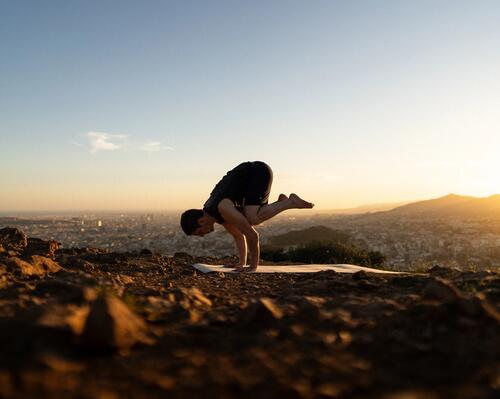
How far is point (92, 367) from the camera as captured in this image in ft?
4.75

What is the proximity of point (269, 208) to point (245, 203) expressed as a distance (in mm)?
379

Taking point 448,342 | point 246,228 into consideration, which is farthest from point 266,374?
point 246,228

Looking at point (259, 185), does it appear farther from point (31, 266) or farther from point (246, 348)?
point (246, 348)

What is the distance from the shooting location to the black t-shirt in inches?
231

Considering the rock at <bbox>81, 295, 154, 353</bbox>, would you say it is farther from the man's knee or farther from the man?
the man's knee

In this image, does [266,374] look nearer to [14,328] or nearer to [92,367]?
[92,367]

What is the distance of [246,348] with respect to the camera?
1.71 meters

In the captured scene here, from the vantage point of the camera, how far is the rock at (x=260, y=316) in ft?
6.56

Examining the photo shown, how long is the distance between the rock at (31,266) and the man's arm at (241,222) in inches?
90.2

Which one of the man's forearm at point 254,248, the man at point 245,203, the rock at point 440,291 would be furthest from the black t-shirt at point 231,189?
the rock at point 440,291

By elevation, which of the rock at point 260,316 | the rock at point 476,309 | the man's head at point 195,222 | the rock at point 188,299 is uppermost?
the man's head at point 195,222

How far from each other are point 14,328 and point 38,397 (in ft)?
1.76

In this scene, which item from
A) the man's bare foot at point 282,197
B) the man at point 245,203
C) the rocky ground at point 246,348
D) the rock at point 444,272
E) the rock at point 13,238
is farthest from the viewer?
the rock at point 13,238

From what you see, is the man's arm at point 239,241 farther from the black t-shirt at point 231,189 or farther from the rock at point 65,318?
the rock at point 65,318
